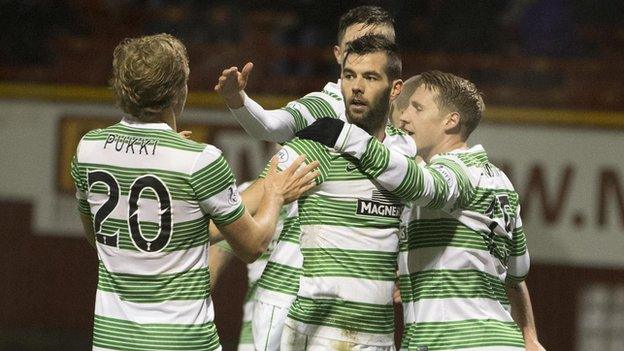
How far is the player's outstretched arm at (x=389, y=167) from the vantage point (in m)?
3.54

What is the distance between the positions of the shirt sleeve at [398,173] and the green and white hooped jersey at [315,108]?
602mm

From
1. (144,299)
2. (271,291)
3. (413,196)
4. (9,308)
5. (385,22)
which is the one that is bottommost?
(9,308)

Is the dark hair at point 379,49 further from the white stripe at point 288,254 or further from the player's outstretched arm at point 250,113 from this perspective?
the white stripe at point 288,254

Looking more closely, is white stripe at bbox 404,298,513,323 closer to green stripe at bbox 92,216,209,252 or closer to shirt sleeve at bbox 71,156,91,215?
green stripe at bbox 92,216,209,252

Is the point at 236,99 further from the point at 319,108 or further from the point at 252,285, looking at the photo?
the point at 252,285

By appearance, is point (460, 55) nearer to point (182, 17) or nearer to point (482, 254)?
point (182, 17)

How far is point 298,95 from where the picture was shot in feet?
23.1

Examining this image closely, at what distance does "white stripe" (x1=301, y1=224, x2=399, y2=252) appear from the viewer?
3.71 meters

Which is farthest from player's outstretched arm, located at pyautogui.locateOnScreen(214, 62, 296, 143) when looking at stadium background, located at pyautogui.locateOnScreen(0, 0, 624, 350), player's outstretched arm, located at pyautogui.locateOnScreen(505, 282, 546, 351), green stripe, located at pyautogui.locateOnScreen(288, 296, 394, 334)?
stadium background, located at pyautogui.locateOnScreen(0, 0, 624, 350)

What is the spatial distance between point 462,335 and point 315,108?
1.00 metres

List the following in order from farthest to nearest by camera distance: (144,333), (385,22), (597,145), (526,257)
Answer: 1. (597,145)
2. (385,22)
3. (526,257)
4. (144,333)

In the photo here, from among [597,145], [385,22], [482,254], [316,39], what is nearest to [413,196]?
[482,254]

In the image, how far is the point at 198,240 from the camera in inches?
130

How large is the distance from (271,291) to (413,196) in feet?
3.75
